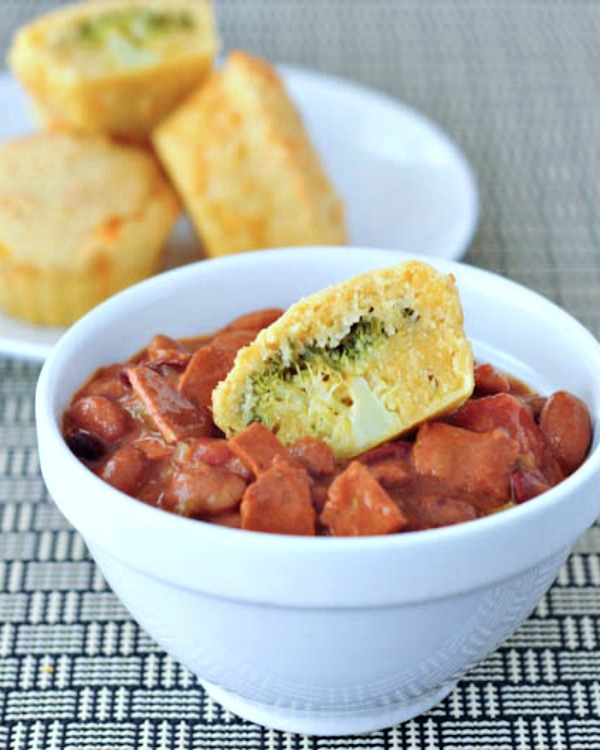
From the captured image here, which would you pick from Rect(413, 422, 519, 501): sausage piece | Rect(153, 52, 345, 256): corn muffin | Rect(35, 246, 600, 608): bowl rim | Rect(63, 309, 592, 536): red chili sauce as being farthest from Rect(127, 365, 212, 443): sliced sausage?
Rect(153, 52, 345, 256): corn muffin

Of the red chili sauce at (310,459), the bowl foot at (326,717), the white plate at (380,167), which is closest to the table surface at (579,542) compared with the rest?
the bowl foot at (326,717)

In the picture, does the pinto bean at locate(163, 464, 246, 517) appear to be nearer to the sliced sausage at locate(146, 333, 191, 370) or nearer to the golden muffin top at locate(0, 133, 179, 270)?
→ the sliced sausage at locate(146, 333, 191, 370)

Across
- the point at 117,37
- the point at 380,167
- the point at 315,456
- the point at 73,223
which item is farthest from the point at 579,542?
the point at 117,37

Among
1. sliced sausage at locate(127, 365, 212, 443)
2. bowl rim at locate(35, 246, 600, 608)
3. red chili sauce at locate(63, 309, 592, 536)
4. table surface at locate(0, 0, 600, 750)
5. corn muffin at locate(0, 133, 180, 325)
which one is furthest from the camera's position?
corn muffin at locate(0, 133, 180, 325)

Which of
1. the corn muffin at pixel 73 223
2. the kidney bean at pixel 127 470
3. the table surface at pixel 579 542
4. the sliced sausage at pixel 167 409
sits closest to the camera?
the kidney bean at pixel 127 470

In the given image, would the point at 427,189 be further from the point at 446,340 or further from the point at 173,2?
the point at 446,340

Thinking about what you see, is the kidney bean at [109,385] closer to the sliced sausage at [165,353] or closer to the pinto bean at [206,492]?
the sliced sausage at [165,353]

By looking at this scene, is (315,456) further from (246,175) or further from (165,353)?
(246,175)

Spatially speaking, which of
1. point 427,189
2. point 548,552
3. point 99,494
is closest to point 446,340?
point 548,552
